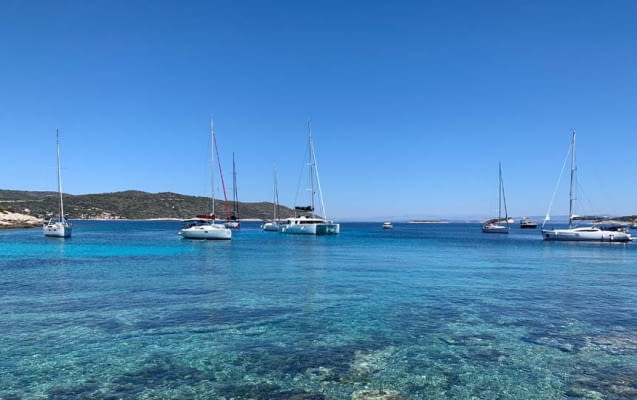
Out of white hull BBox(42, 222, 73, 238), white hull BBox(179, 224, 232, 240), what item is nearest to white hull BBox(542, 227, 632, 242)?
white hull BBox(179, 224, 232, 240)

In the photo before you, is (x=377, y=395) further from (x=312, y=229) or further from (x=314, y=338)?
A: (x=312, y=229)

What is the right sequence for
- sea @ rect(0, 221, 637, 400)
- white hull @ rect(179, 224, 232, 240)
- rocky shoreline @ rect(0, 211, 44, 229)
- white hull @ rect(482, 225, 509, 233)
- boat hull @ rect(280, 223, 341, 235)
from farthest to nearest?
1. white hull @ rect(482, 225, 509, 233)
2. rocky shoreline @ rect(0, 211, 44, 229)
3. boat hull @ rect(280, 223, 341, 235)
4. white hull @ rect(179, 224, 232, 240)
5. sea @ rect(0, 221, 637, 400)

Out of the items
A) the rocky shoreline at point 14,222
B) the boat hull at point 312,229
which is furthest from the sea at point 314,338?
the rocky shoreline at point 14,222

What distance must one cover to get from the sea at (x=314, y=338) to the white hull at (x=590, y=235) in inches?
2023

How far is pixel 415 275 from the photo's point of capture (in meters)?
31.0

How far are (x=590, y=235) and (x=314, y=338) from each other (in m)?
75.2

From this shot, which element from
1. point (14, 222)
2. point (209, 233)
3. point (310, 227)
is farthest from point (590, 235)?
point (14, 222)

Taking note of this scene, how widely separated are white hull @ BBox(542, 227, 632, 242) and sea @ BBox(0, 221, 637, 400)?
169ft

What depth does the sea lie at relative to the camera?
10109mm

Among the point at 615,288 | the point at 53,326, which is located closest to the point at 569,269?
the point at 615,288

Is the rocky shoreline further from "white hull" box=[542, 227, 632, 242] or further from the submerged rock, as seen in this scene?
the submerged rock

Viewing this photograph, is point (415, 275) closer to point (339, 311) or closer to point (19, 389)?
point (339, 311)

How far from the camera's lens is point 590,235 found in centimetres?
7294

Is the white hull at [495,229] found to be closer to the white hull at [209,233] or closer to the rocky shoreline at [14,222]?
the white hull at [209,233]
